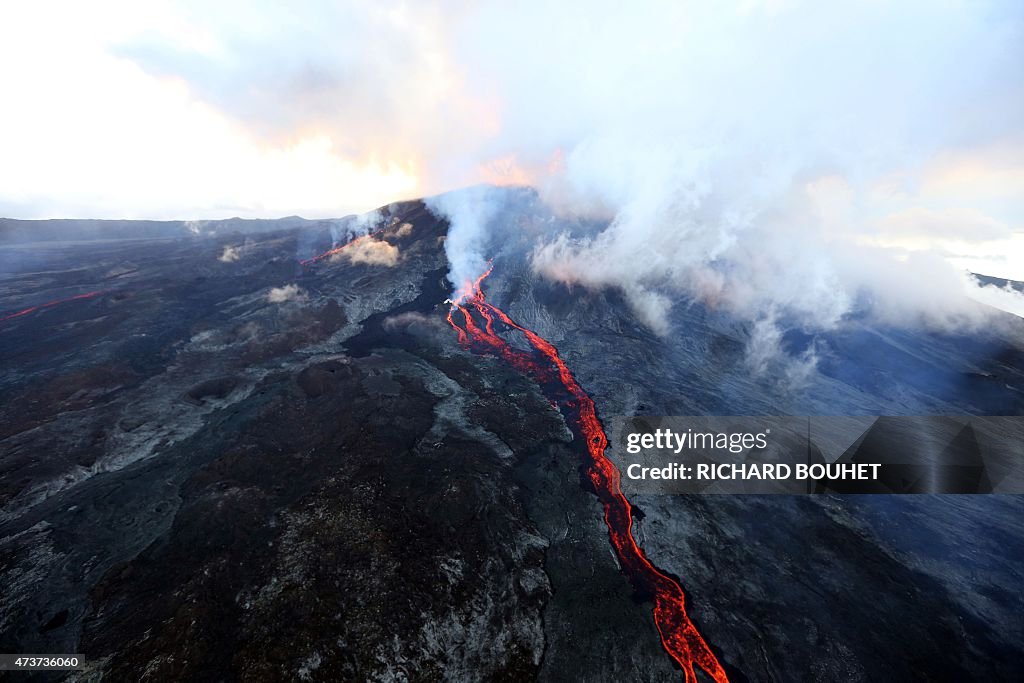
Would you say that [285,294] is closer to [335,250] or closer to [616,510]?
[335,250]

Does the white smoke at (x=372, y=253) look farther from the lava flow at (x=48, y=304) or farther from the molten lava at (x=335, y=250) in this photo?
the lava flow at (x=48, y=304)

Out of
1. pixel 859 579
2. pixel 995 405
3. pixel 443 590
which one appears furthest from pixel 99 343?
pixel 995 405

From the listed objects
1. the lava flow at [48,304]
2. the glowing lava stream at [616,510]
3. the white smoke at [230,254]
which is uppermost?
the white smoke at [230,254]

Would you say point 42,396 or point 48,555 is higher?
point 42,396

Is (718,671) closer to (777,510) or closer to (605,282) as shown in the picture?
(777,510)

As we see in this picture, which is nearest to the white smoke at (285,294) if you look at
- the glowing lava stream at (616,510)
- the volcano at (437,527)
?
the volcano at (437,527)

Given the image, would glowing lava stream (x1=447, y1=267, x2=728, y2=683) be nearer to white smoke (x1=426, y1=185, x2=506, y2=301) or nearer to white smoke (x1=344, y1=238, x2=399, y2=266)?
white smoke (x1=426, y1=185, x2=506, y2=301)
